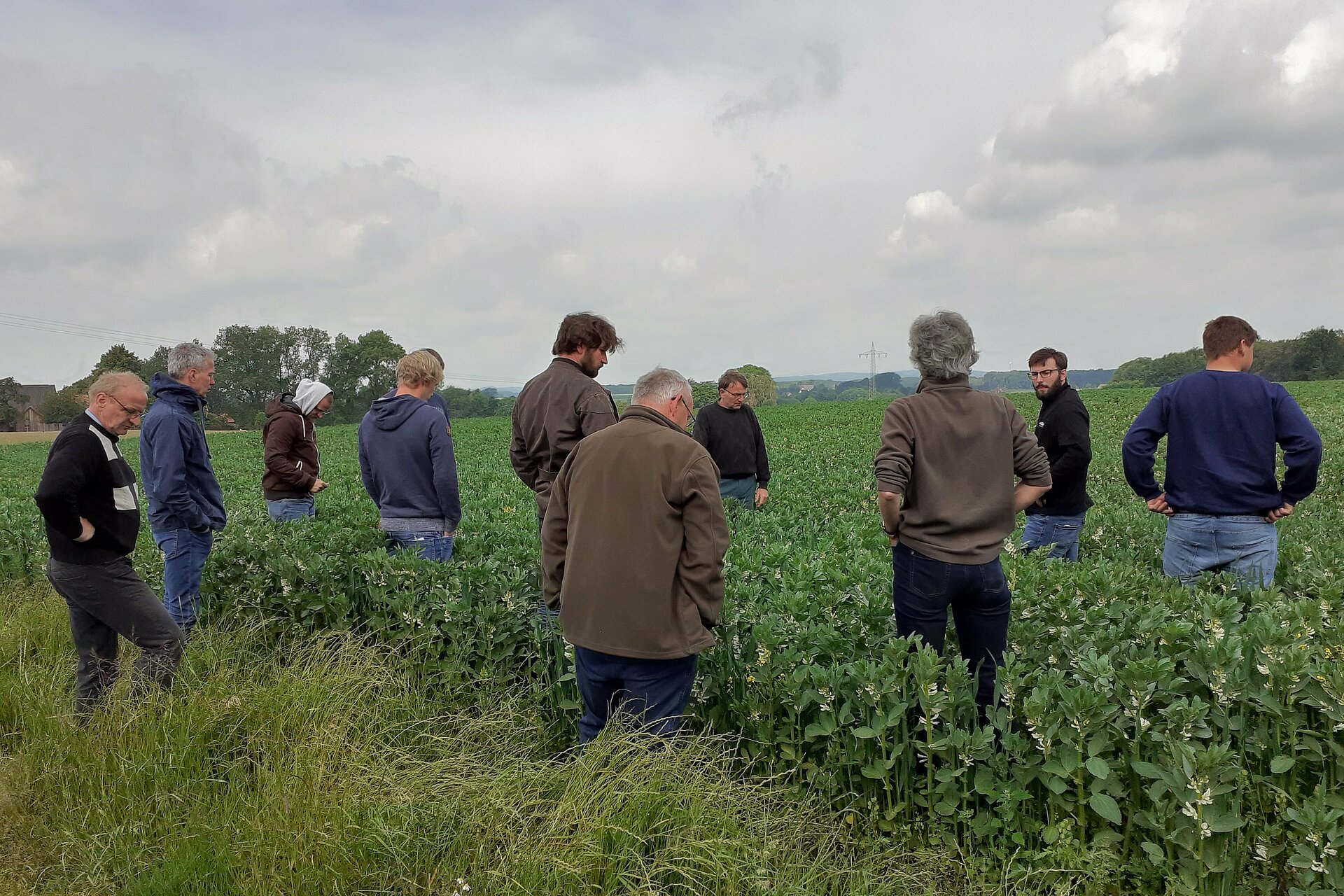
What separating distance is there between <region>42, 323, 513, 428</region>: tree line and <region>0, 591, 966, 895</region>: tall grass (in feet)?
303

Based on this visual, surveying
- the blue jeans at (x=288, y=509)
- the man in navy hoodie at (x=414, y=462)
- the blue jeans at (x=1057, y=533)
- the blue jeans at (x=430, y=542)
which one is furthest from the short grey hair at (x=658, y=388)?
the blue jeans at (x=288, y=509)

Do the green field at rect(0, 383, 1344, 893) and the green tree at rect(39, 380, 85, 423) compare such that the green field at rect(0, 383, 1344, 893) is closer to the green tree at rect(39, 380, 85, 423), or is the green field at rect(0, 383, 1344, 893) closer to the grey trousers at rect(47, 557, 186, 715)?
the grey trousers at rect(47, 557, 186, 715)

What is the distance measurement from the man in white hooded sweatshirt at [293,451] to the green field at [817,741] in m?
1.94

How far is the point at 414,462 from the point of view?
18.4ft

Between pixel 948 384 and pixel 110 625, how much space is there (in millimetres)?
4888

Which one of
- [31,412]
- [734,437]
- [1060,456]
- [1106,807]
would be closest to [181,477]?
[734,437]

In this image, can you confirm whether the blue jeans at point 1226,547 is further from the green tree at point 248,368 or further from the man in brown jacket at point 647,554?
the green tree at point 248,368

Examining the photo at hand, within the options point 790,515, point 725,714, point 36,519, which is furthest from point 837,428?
point 725,714

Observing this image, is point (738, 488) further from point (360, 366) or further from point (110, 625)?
point (360, 366)

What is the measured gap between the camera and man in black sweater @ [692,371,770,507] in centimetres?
838

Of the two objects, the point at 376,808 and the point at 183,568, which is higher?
the point at 183,568

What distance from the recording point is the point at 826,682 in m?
3.25

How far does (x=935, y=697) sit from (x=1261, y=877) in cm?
122

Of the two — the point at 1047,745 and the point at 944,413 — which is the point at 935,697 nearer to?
the point at 1047,745
